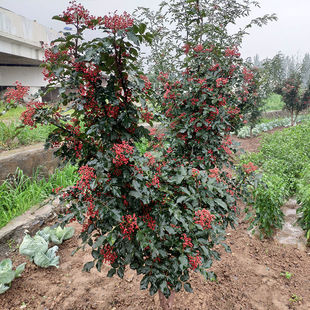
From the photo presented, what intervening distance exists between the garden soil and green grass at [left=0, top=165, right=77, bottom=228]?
0.62 meters

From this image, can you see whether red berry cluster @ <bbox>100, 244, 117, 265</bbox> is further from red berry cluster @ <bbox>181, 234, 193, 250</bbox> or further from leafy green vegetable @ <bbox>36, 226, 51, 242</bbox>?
leafy green vegetable @ <bbox>36, 226, 51, 242</bbox>

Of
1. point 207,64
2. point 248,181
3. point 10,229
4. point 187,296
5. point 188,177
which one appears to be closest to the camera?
point 188,177

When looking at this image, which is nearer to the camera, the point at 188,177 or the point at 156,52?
the point at 188,177

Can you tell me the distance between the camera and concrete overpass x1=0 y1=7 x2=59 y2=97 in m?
9.04

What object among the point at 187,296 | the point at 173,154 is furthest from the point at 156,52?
the point at 187,296

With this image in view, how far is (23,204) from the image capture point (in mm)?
3199

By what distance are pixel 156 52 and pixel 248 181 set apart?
187 inches

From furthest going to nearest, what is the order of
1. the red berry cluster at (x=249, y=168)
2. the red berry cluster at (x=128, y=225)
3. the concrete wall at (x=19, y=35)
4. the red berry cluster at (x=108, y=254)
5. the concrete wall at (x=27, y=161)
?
the concrete wall at (x=19, y=35)
the concrete wall at (x=27, y=161)
the red berry cluster at (x=249, y=168)
the red berry cluster at (x=108, y=254)
the red berry cluster at (x=128, y=225)

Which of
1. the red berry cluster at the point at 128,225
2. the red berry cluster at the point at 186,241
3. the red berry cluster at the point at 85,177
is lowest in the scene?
the red berry cluster at the point at 186,241

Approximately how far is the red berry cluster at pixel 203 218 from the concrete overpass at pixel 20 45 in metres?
9.80

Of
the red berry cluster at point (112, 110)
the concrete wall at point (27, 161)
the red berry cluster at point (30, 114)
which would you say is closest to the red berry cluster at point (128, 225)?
the red berry cluster at point (112, 110)

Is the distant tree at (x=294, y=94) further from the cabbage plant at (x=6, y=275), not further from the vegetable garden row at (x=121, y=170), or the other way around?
the cabbage plant at (x=6, y=275)

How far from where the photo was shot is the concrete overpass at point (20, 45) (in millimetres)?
9039

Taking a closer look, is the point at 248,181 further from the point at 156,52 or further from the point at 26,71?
the point at 26,71
